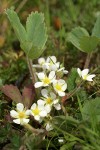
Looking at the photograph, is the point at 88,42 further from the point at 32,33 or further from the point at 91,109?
the point at 91,109

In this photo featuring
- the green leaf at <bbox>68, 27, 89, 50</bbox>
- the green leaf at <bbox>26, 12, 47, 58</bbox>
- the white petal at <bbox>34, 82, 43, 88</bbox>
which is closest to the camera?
the white petal at <bbox>34, 82, 43, 88</bbox>

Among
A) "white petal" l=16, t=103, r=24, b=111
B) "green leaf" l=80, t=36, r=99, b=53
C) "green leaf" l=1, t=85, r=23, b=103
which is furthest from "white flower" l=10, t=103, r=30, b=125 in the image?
"green leaf" l=80, t=36, r=99, b=53

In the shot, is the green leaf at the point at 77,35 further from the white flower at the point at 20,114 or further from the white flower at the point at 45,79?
the white flower at the point at 20,114

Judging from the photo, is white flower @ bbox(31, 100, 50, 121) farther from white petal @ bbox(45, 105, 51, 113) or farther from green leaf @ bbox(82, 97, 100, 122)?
green leaf @ bbox(82, 97, 100, 122)

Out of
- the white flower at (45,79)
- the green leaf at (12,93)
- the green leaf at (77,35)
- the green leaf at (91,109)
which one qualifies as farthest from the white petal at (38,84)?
the green leaf at (77,35)

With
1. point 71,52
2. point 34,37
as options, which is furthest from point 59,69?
point 71,52
